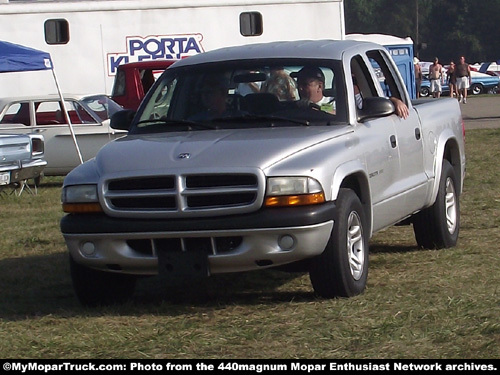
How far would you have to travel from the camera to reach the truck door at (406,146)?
7652mm

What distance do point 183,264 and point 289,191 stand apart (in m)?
0.75

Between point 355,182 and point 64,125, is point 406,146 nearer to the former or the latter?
point 355,182

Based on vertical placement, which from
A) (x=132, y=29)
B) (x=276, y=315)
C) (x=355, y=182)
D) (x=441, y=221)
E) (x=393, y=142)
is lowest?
(x=441, y=221)

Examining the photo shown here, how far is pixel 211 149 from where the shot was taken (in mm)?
6465

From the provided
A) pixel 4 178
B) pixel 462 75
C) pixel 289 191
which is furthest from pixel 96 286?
pixel 462 75

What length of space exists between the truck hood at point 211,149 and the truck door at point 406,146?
0.80 meters

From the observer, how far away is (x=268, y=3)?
21.5 metres

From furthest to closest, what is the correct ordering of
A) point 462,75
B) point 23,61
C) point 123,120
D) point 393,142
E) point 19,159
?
1. point 462,75
2. point 23,61
3. point 19,159
4. point 123,120
5. point 393,142

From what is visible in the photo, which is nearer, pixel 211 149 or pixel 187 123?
pixel 211 149

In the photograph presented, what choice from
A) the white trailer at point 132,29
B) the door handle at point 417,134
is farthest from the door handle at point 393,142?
the white trailer at point 132,29

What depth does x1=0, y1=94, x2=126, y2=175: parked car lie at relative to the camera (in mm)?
15766

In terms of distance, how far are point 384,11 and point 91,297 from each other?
10959 cm

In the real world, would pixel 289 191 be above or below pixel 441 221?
above
